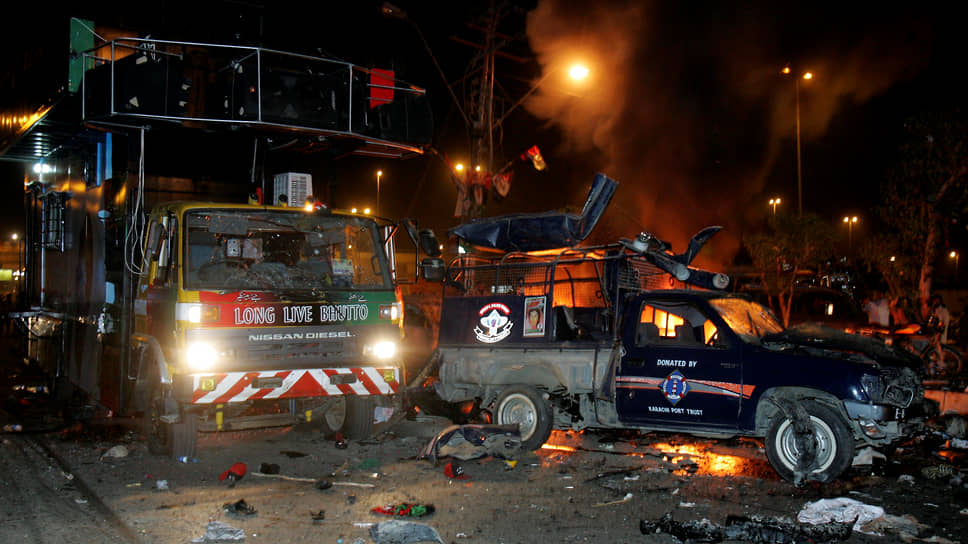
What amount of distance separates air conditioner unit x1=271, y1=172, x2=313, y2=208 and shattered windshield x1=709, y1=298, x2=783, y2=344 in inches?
189

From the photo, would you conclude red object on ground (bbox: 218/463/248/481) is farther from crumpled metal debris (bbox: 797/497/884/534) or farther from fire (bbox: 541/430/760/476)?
crumpled metal debris (bbox: 797/497/884/534)

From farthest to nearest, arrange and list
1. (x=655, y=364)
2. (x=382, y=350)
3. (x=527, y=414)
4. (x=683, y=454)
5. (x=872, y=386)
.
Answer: (x=527, y=414), (x=683, y=454), (x=382, y=350), (x=655, y=364), (x=872, y=386)

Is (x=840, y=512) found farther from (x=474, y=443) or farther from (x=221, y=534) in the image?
(x=221, y=534)

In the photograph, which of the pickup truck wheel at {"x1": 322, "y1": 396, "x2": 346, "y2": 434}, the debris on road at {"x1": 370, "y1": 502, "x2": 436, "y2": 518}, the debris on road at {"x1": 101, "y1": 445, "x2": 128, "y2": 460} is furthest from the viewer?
the pickup truck wheel at {"x1": 322, "y1": 396, "x2": 346, "y2": 434}

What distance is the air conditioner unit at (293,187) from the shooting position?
884cm

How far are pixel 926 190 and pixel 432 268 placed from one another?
12.6m

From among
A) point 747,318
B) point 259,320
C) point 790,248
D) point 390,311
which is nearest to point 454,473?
point 390,311

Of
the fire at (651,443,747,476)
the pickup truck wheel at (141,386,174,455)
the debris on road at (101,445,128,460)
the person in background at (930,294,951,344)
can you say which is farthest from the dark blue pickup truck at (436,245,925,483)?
the person in background at (930,294,951,344)

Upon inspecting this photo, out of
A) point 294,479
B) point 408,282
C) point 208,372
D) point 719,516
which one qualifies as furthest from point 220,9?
point 719,516

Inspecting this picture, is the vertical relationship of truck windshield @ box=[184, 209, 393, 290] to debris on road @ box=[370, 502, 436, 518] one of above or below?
above

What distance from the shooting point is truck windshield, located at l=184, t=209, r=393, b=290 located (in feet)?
24.0

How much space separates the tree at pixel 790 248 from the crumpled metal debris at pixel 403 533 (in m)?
19.3

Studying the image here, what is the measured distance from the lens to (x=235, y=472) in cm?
681

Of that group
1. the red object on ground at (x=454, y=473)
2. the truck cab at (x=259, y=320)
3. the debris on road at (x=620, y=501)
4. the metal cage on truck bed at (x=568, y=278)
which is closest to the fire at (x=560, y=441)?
the metal cage on truck bed at (x=568, y=278)
